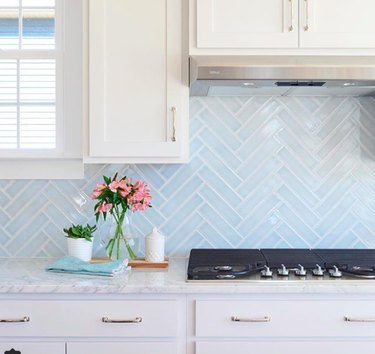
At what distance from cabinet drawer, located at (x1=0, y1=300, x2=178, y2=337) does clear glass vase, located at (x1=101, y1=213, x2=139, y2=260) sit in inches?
15.3

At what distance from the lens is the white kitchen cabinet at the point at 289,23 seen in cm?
224

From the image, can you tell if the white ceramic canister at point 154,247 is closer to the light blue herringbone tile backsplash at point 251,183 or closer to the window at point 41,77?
the light blue herringbone tile backsplash at point 251,183

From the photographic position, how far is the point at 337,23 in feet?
7.37

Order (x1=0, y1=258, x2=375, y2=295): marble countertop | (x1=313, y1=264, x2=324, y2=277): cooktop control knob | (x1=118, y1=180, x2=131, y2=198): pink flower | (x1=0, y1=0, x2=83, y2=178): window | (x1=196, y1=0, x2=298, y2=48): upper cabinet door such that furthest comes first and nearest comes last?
1. (x1=0, y1=0, x2=83, y2=178): window
2. (x1=118, y1=180, x2=131, y2=198): pink flower
3. (x1=196, y1=0, x2=298, y2=48): upper cabinet door
4. (x1=313, y1=264, x2=324, y2=277): cooktop control knob
5. (x1=0, y1=258, x2=375, y2=295): marble countertop

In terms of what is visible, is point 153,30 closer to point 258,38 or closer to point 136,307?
point 258,38

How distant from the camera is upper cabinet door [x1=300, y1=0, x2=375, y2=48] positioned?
2.24m

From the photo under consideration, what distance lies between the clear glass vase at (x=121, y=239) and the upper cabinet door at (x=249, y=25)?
887 mm

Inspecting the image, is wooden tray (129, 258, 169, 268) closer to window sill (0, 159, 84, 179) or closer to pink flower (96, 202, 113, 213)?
pink flower (96, 202, 113, 213)

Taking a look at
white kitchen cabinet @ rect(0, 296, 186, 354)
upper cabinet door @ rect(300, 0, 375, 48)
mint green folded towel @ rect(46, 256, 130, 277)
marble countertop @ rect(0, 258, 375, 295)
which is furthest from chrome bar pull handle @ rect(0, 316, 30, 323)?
upper cabinet door @ rect(300, 0, 375, 48)

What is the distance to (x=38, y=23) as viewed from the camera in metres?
2.63

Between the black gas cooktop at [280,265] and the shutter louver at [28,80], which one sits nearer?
the black gas cooktop at [280,265]

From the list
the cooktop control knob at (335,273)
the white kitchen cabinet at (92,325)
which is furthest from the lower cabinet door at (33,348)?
the cooktop control knob at (335,273)

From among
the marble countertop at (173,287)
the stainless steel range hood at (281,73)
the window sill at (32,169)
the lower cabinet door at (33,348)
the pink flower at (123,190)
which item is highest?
the stainless steel range hood at (281,73)

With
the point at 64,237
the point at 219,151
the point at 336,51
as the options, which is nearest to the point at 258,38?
the point at 336,51
